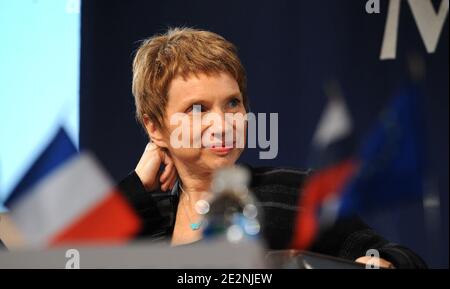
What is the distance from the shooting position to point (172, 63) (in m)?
1.43

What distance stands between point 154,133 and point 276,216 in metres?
0.36

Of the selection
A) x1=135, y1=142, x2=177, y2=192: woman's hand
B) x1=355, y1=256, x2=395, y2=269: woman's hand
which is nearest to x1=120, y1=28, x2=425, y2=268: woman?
x1=135, y1=142, x2=177, y2=192: woman's hand

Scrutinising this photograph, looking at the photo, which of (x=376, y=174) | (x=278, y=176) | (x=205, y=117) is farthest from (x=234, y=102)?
(x=376, y=174)

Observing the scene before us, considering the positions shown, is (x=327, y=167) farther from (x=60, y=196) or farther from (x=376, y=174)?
(x=60, y=196)

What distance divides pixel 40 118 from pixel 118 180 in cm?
26

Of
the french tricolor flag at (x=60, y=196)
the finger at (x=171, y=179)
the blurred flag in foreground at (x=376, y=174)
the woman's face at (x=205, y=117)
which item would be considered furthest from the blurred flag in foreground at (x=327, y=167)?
the french tricolor flag at (x=60, y=196)

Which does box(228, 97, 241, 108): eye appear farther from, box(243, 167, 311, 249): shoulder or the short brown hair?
box(243, 167, 311, 249): shoulder

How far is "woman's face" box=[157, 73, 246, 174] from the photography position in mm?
1411

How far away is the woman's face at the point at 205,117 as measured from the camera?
4.63 ft

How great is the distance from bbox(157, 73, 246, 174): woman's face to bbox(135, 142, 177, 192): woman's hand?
0.03m

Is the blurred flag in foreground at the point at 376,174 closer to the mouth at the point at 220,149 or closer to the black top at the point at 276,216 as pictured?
the black top at the point at 276,216

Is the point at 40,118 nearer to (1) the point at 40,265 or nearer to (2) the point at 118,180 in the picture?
(2) the point at 118,180
